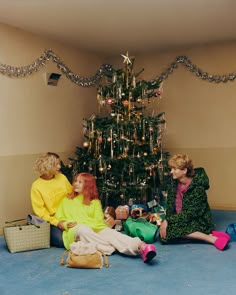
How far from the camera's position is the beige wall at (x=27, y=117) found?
4.60 metres

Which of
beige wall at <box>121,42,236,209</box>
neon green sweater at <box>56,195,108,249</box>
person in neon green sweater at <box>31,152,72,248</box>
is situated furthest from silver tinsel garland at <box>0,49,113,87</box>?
neon green sweater at <box>56,195,108,249</box>

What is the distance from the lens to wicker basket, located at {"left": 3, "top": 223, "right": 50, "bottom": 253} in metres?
3.71

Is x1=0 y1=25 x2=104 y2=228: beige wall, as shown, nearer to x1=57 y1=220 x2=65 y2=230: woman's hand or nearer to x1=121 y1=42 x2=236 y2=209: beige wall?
x1=57 y1=220 x2=65 y2=230: woman's hand

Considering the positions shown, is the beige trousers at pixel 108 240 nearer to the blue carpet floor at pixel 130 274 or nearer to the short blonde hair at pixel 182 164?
the blue carpet floor at pixel 130 274

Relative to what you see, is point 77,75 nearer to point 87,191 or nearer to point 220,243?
point 87,191

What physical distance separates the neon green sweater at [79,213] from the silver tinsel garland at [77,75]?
1.75 metres

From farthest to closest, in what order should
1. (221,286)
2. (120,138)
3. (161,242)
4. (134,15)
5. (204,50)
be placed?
1. (204,50)
2. (120,138)
3. (134,15)
4. (161,242)
5. (221,286)

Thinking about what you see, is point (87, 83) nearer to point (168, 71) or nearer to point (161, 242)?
point (168, 71)

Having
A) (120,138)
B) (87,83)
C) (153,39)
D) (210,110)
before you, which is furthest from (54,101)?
(210,110)

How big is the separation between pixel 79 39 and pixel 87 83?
0.82 metres

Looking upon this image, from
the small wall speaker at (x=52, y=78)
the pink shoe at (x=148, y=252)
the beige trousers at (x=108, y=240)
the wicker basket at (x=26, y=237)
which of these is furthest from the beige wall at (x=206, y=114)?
the wicker basket at (x=26, y=237)

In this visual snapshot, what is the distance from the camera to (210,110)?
5.78 metres

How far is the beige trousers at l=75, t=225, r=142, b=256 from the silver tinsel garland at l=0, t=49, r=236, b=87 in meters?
2.14

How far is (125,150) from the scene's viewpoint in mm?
4621
